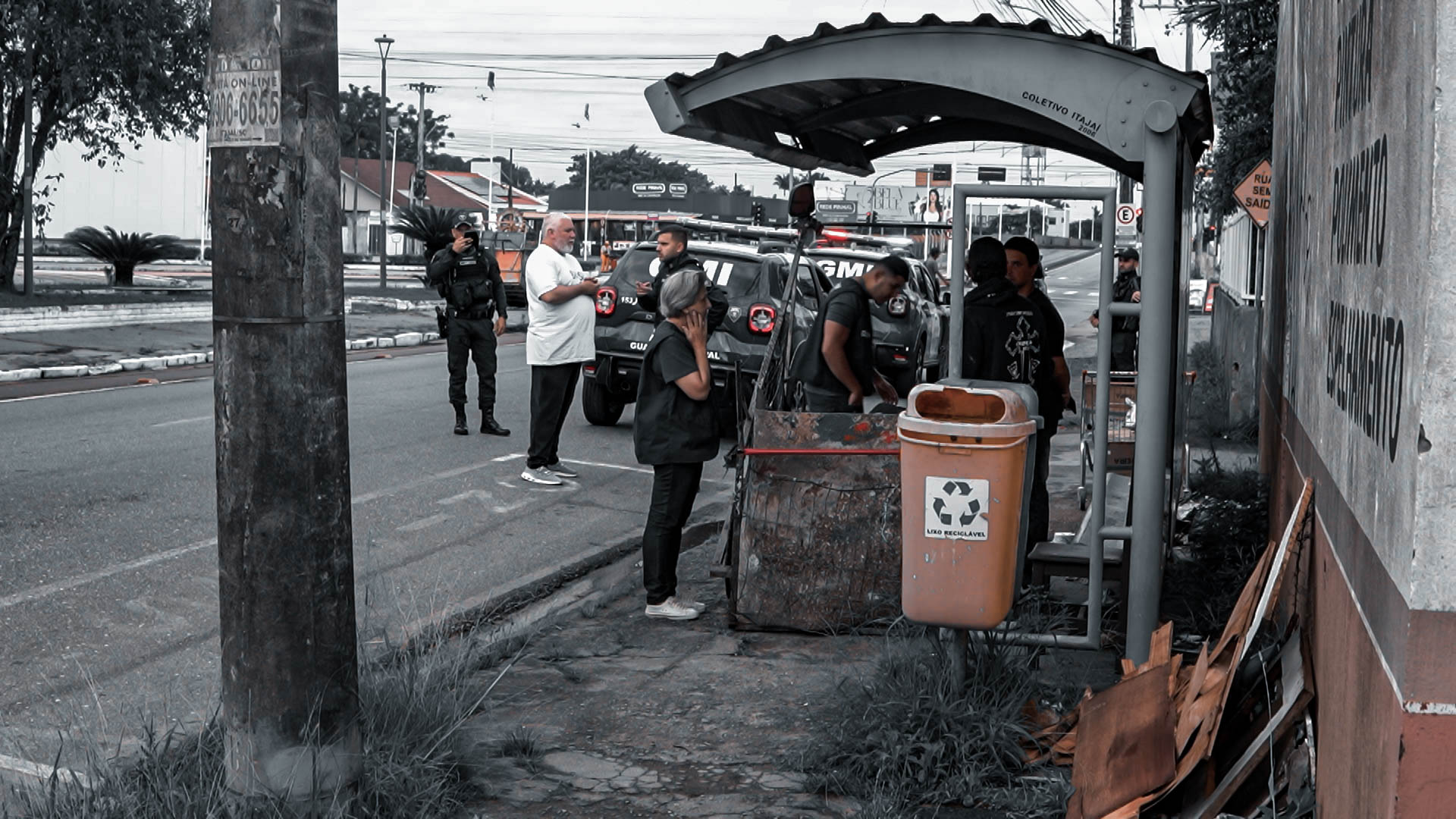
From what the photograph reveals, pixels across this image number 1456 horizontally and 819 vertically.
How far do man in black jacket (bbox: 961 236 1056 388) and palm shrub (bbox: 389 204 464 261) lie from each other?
724cm

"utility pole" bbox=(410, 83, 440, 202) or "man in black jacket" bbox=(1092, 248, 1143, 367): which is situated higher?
"utility pole" bbox=(410, 83, 440, 202)

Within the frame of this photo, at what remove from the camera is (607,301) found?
13.3 m

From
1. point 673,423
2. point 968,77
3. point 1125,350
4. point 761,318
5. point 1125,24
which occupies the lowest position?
point 673,423

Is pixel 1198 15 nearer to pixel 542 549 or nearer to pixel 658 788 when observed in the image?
pixel 542 549

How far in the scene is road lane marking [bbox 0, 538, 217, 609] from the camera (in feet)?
22.5

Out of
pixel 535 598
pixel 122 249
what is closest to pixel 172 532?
pixel 535 598

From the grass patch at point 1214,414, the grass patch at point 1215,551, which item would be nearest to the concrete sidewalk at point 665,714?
the grass patch at point 1215,551

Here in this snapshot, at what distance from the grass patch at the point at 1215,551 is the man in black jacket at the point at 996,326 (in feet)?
4.25

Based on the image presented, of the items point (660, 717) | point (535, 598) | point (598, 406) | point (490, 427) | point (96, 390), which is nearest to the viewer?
point (660, 717)

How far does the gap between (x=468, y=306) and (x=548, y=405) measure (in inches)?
94.6

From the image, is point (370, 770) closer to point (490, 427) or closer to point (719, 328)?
point (490, 427)

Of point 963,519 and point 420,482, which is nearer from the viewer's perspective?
point 963,519

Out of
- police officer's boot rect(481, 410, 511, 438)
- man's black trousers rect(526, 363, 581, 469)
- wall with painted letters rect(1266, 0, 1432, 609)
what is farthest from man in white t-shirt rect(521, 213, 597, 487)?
wall with painted letters rect(1266, 0, 1432, 609)

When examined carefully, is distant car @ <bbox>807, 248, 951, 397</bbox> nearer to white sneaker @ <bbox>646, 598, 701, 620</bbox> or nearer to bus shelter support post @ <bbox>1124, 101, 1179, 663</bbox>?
white sneaker @ <bbox>646, 598, 701, 620</bbox>
